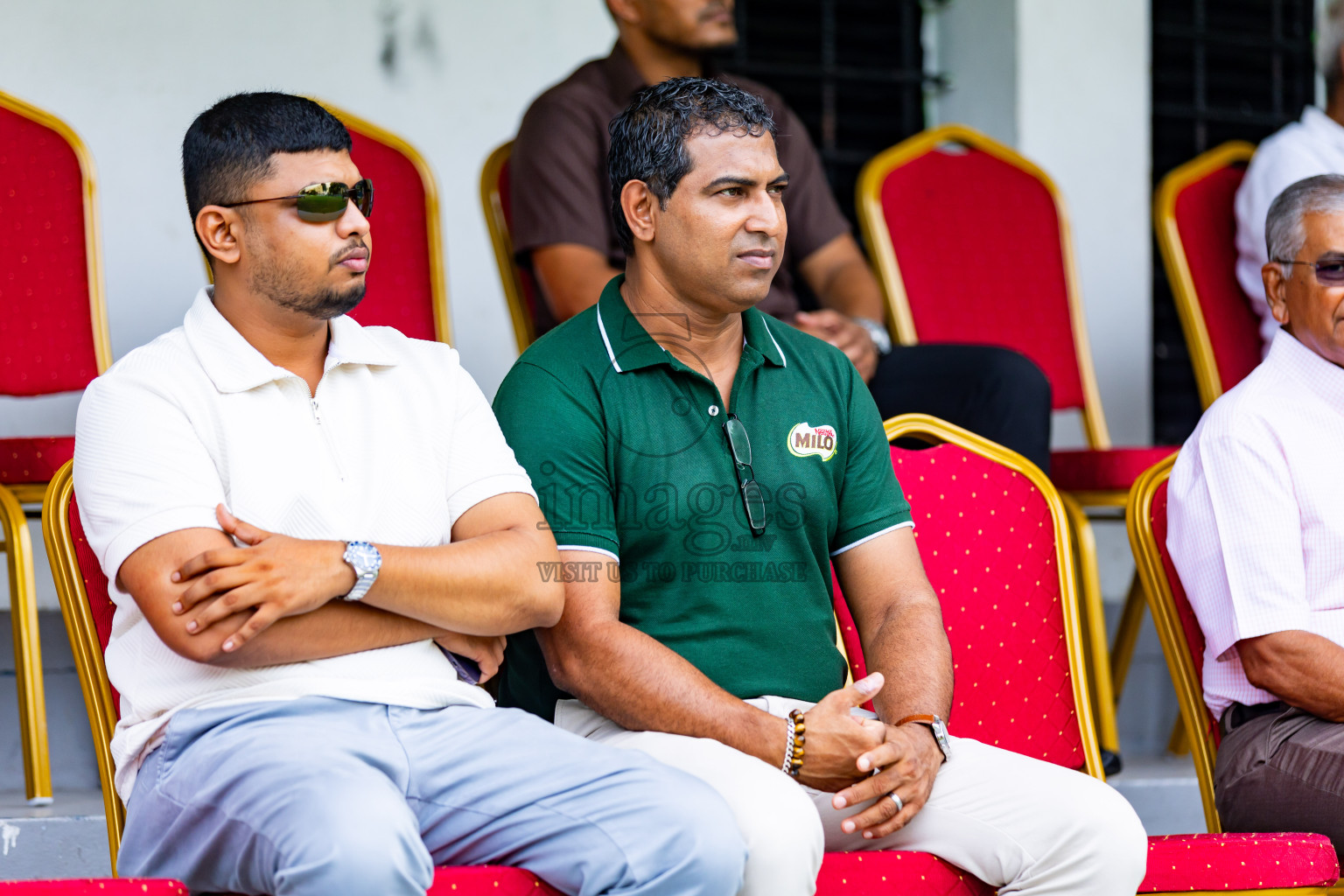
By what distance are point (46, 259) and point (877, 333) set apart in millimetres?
1601

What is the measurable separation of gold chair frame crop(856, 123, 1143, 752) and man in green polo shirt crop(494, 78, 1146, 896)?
0.84m

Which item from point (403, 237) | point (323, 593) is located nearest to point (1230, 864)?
point (323, 593)

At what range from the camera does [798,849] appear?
159 cm

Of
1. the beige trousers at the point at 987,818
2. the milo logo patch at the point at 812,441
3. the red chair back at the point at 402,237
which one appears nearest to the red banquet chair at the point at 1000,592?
the milo logo patch at the point at 812,441

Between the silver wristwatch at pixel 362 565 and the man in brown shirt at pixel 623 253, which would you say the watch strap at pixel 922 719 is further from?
the man in brown shirt at pixel 623 253

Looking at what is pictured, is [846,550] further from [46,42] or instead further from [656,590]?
[46,42]

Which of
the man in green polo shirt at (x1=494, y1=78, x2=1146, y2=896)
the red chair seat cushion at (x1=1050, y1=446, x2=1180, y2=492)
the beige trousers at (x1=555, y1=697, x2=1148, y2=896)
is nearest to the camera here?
the beige trousers at (x1=555, y1=697, x2=1148, y2=896)

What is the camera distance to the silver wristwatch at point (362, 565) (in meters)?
1.61

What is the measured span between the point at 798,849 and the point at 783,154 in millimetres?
1892

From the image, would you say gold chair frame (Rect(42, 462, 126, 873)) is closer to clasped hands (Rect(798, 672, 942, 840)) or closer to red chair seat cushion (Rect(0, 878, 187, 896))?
red chair seat cushion (Rect(0, 878, 187, 896))

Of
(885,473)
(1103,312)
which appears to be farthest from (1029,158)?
(885,473)

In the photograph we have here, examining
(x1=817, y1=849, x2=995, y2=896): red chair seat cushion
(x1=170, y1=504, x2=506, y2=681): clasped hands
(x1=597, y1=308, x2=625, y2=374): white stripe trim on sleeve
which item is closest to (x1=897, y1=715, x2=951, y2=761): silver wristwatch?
(x1=817, y1=849, x2=995, y2=896): red chair seat cushion

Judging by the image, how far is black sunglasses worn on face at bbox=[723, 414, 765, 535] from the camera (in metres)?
1.97

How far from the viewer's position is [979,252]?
3.43 m
